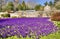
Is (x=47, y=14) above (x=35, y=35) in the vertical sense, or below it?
below

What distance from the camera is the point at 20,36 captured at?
4562mm

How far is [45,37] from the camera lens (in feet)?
15.8

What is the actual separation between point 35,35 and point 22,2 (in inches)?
1224

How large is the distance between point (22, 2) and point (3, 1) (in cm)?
341

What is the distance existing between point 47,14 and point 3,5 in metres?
12.4

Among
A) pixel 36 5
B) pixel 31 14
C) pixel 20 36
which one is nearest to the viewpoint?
pixel 20 36

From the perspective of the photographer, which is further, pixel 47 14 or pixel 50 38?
pixel 47 14

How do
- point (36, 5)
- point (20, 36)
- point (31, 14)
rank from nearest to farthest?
point (20, 36) → point (31, 14) → point (36, 5)

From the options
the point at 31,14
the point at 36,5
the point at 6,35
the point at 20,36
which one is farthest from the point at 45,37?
the point at 36,5

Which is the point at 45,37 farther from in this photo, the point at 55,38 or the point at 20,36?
the point at 20,36

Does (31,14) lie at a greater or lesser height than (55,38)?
lesser

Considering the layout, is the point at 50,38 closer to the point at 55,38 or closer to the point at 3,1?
the point at 55,38

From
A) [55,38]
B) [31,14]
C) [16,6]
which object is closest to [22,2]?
[16,6]

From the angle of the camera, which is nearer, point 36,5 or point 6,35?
point 6,35
